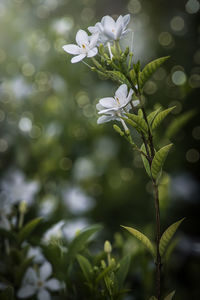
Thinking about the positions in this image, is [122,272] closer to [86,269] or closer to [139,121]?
[86,269]

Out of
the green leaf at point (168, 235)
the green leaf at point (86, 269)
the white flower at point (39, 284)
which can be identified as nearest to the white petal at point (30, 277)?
the white flower at point (39, 284)

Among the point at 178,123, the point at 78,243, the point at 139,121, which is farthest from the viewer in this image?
the point at 178,123

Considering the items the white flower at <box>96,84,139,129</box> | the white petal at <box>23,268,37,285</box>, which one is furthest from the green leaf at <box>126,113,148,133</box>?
the white petal at <box>23,268,37,285</box>

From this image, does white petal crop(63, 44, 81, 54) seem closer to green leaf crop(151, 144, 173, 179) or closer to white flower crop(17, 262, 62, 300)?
green leaf crop(151, 144, 173, 179)

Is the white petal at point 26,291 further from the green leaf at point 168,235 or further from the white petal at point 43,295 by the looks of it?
the green leaf at point 168,235

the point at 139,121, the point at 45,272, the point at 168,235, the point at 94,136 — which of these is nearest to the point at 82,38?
the point at 139,121

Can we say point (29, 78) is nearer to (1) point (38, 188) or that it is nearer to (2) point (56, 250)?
(1) point (38, 188)
